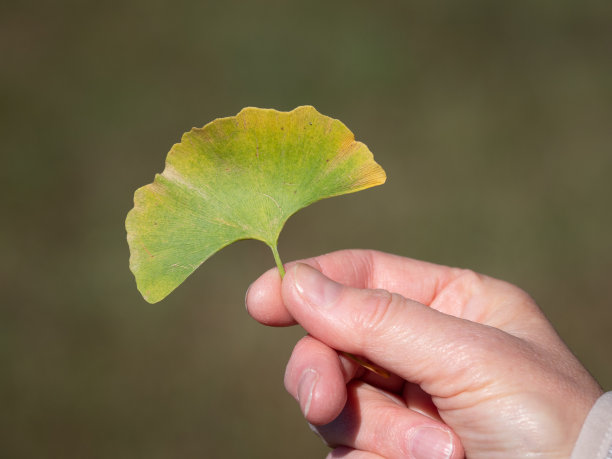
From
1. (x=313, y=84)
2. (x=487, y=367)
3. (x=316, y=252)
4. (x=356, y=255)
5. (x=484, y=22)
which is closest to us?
(x=487, y=367)

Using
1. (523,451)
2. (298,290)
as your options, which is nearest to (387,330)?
(298,290)

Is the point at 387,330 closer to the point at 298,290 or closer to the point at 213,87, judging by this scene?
the point at 298,290

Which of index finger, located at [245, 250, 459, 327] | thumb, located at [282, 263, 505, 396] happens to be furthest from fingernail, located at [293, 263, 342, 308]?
index finger, located at [245, 250, 459, 327]

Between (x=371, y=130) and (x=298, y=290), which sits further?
(x=371, y=130)

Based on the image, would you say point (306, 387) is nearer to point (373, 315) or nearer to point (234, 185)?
point (373, 315)

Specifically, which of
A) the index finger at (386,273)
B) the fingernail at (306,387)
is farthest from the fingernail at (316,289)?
the index finger at (386,273)

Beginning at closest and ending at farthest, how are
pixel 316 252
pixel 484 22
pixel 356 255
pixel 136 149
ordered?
pixel 356 255, pixel 316 252, pixel 136 149, pixel 484 22

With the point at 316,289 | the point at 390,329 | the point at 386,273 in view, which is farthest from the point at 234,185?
the point at 386,273
